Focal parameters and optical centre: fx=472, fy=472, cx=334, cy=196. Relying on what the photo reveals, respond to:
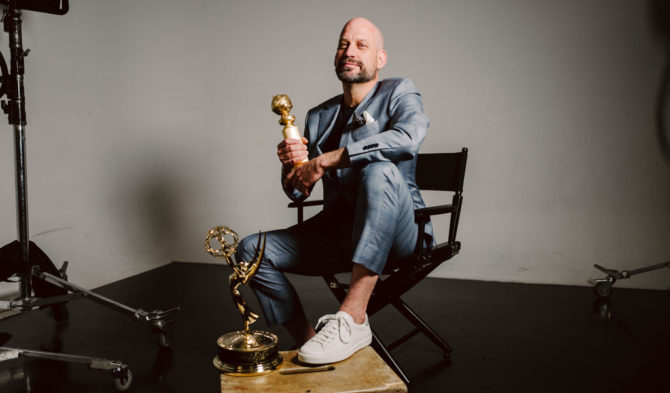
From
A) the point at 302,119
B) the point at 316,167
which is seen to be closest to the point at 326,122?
the point at 316,167

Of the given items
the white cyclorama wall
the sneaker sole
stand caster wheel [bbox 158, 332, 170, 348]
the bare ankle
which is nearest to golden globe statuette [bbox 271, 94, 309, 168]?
the bare ankle

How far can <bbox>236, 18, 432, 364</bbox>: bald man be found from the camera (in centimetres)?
149

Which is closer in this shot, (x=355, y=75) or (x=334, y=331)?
(x=334, y=331)

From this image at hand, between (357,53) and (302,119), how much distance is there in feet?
6.65

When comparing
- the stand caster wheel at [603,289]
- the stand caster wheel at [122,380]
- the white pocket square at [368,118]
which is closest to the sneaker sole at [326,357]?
the stand caster wheel at [122,380]

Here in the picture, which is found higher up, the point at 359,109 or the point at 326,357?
the point at 359,109

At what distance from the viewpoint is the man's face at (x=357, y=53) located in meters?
1.93

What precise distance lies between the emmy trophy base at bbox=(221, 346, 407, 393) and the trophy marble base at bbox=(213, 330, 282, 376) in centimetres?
2

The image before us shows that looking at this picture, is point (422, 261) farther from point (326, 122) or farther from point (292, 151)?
point (326, 122)

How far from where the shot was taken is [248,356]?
1.36 m

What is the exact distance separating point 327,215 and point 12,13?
4.51ft

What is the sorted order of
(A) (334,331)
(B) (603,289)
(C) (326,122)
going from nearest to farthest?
(A) (334,331) → (C) (326,122) → (B) (603,289)

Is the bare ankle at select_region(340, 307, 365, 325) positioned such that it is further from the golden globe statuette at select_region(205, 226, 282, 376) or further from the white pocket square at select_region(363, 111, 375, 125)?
the white pocket square at select_region(363, 111, 375, 125)

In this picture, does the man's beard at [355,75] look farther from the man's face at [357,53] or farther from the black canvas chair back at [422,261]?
the black canvas chair back at [422,261]
